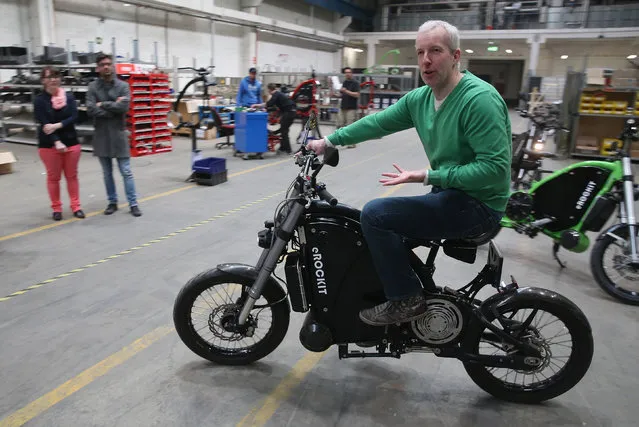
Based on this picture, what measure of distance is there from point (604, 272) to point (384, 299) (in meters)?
2.31

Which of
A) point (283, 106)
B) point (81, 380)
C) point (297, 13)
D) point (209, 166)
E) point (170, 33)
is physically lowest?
point (81, 380)

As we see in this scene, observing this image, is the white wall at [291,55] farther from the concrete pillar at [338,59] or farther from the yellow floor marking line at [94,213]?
the yellow floor marking line at [94,213]

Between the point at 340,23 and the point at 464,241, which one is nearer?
the point at 464,241

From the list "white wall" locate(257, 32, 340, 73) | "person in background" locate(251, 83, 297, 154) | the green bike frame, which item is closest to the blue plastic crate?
"person in background" locate(251, 83, 297, 154)

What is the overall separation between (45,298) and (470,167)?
3127 millimetres

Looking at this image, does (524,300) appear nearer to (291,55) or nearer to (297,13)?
(291,55)

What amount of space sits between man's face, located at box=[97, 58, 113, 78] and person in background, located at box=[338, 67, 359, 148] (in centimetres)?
664

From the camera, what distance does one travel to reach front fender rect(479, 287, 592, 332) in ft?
7.38

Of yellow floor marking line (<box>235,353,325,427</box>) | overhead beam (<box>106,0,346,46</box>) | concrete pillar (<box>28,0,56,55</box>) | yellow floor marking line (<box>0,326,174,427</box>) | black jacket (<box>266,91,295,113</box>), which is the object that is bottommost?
yellow floor marking line (<box>0,326,174,427</box>)

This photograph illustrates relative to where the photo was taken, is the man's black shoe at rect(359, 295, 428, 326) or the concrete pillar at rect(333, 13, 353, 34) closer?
the man's black shoe at rect(359, 295, 428, 326)

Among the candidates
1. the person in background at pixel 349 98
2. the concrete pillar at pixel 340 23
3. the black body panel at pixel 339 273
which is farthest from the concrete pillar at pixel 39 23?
the concrete pillar at pixel 340 23

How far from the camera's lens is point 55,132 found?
16.6 ft

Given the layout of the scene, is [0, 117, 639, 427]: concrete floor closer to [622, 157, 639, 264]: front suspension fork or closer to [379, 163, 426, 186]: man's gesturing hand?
[622, 157, 639, 264]: front suspension fork

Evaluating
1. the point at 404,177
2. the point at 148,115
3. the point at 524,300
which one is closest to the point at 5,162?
the point at 148,115
